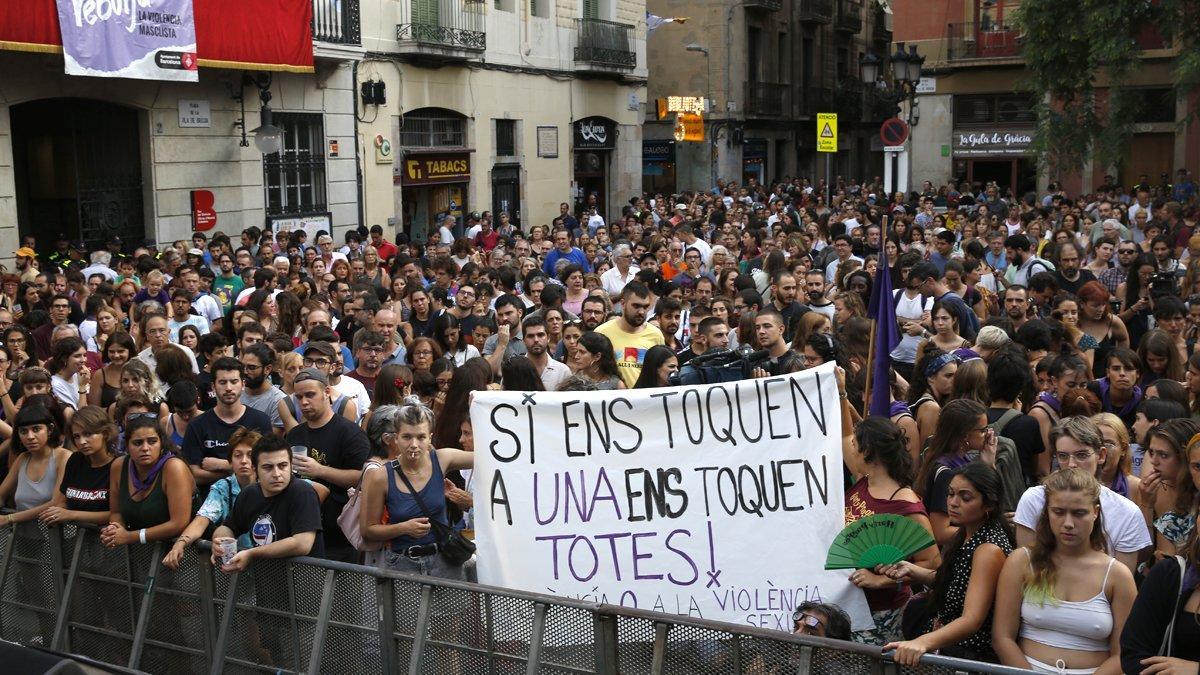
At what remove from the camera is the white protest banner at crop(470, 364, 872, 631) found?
5676mm

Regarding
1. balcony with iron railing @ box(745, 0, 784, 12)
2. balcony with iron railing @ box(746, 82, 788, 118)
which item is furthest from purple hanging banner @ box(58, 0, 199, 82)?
balcony with iron railing @ box(746, 82, 788, 118)

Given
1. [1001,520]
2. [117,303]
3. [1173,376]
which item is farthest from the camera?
[117,303]

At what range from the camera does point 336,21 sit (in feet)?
72.2

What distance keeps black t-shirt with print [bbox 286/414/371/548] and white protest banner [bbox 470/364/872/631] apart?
1.18 m

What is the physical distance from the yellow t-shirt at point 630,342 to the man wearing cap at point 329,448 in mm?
2854

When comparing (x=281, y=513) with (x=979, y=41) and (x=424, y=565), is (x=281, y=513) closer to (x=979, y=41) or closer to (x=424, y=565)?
(x=424, y=565)

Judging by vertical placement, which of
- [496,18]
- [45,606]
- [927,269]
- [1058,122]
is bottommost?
[45,606]

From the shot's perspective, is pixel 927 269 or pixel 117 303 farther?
pixel 117 303

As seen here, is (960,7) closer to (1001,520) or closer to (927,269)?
(927,269)

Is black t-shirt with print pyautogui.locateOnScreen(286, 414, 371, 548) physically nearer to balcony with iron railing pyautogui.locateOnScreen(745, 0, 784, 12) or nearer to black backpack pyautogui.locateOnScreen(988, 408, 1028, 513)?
black backpack pyautogui.locateOnScreen(988, 408, 1028, 513)

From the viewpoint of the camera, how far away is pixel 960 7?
122 feet

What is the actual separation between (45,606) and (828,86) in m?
43.6

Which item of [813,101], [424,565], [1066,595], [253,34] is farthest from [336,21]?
[813,101]

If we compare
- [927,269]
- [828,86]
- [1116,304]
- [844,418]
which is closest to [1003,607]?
[844,418]
